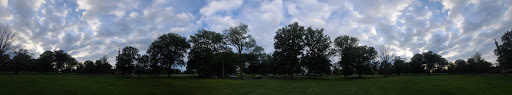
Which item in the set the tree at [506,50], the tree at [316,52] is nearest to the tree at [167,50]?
the tree at [316,52]

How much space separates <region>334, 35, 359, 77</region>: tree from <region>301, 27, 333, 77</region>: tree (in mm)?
7670

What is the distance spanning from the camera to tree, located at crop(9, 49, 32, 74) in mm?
66425

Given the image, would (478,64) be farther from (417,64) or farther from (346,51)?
(346,51)

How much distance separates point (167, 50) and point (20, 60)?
205 ft

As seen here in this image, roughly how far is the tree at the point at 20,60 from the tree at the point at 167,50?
53.2 m

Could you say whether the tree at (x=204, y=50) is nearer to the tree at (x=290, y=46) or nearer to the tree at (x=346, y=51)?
the tree at (x=290, y=46)

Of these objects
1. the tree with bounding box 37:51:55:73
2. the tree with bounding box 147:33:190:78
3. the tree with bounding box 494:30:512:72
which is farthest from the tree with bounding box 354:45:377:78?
the tree with bounding box 37:51:55:73

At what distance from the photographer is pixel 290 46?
4253 centimetres

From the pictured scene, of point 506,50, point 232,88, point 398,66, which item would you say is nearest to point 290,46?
point 232,88

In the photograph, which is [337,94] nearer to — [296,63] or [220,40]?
[296,63]

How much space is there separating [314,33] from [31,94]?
137 feet

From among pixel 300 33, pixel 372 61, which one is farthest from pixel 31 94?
pixel 372 61

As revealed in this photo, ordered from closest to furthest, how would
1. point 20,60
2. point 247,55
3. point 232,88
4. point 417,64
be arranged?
point 232,88 → point 247,55 → point 20,60 → point 417,64

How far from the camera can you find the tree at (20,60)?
2615 inches
